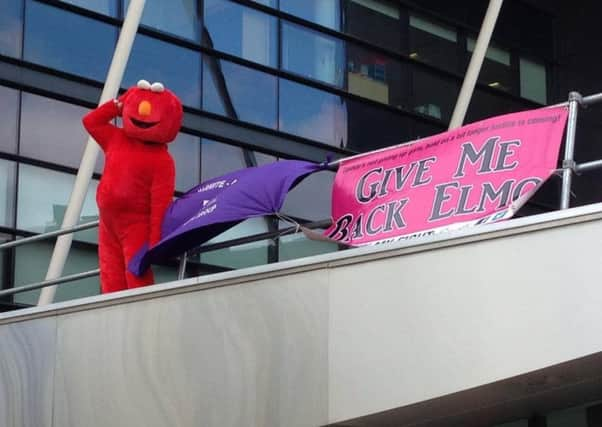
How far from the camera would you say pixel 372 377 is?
768 centimetres

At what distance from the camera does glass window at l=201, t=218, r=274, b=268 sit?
682 inches

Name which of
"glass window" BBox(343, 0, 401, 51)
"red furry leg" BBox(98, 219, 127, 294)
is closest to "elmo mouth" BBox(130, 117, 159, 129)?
"red furry leg" BBox(98, 219, 127, 294)

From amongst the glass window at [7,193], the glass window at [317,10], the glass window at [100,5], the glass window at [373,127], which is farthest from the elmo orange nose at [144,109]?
the glass window at [373,127]

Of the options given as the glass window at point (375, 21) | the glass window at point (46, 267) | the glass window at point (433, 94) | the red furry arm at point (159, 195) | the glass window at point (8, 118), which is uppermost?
the glass window at point (375, 21)

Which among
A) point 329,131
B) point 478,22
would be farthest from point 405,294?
point 478,22

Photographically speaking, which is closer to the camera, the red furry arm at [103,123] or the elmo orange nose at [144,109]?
the elmo orange nose at [144,109]

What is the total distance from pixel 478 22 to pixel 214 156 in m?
7.44

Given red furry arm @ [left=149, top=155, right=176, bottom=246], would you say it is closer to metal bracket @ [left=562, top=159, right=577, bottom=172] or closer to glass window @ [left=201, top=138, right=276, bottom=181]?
metal bracket @ [left=562, top=159, right=577, bottom=172]

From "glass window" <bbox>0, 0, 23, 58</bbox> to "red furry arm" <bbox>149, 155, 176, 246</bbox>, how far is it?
742 cm

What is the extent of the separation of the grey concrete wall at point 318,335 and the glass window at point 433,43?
14069 millimetres

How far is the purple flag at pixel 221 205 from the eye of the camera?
9.39 meters

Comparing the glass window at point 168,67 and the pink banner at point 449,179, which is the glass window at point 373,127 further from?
the pink banner at point 449,179

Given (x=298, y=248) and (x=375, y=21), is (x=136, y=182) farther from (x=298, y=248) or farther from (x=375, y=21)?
(x=375, y=21)

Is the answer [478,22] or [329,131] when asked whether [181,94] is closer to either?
[329,131]
